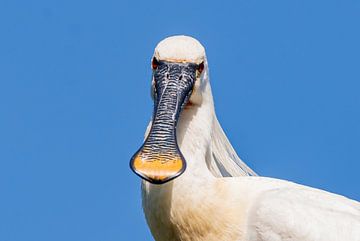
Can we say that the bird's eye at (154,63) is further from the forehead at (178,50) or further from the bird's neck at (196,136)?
the bird's neck at (196,136)

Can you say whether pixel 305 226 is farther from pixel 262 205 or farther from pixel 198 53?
pixel 198 53

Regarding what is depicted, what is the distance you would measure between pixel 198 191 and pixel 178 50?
1213mm

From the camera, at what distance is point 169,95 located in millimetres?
20688

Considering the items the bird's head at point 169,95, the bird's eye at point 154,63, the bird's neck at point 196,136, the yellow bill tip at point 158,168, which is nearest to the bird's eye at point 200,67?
the bird's head at point 169,95

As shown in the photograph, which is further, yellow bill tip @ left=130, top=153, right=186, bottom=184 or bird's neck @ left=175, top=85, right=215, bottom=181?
bird's neck @ left=175, top=85, right=215, bottom=181

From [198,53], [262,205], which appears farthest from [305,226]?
[198,53]

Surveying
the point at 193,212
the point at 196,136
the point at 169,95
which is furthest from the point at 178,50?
the point at 193,212

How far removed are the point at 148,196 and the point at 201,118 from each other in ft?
2.80

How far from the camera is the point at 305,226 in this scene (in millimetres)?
20359

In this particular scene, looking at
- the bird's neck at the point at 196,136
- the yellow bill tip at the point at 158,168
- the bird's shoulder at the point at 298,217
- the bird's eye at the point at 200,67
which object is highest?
the bird's eye at the point at 200,67

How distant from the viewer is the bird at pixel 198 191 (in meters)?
20.4

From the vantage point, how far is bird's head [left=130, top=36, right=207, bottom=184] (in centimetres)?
2039

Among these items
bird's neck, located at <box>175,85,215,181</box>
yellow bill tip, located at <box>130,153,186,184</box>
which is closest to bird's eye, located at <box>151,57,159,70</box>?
bird's neck, located at <box>175,85,215,181</box>

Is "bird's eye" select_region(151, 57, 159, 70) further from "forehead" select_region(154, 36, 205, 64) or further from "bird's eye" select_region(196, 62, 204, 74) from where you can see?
"bird's eye" select_region(196, 62, 204, 74)
